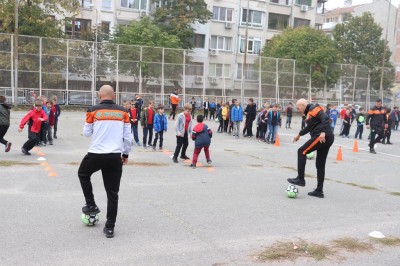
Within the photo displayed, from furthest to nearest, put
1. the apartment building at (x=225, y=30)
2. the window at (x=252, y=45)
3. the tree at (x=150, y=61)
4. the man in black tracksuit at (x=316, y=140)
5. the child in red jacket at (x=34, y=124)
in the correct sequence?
1. the window at (x=252, y=45)
2. the apartment building at (x=225, y=30)
3. the tree at (x=150, y=61)
4. the child in red jacket at (x=34, y=124)
5. the man in black tracksuit at (x=316, y=140)

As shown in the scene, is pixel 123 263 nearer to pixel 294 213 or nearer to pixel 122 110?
pixel 122 110

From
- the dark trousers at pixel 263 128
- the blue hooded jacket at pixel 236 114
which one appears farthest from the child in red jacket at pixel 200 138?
the blue hooded jacket at pixel 236 114

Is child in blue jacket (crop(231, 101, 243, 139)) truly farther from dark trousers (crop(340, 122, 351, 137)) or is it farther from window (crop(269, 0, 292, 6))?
window (crop(269, 0, 292, 6))

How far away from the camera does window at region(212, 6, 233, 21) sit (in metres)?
51.0

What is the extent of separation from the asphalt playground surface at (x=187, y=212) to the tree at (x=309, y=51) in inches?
1084

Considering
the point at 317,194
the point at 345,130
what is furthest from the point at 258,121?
the point at 317,194

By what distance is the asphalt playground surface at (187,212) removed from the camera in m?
5.30

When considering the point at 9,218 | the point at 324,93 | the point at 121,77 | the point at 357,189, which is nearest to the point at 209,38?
the point at 324,93

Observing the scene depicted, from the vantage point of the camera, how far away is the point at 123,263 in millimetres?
4930

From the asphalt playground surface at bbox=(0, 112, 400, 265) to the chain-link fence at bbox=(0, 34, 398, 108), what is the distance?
18076 millimetres

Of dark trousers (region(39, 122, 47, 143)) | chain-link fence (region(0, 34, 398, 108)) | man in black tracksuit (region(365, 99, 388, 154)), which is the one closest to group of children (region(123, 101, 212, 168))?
dark trousers (region(39, 122, 47, 143))

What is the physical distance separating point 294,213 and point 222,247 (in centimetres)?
222

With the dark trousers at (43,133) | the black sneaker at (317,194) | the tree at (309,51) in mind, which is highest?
the tree at (309,51)

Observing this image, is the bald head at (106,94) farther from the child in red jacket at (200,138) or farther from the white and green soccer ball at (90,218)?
the child in red jacket at (200,138)
